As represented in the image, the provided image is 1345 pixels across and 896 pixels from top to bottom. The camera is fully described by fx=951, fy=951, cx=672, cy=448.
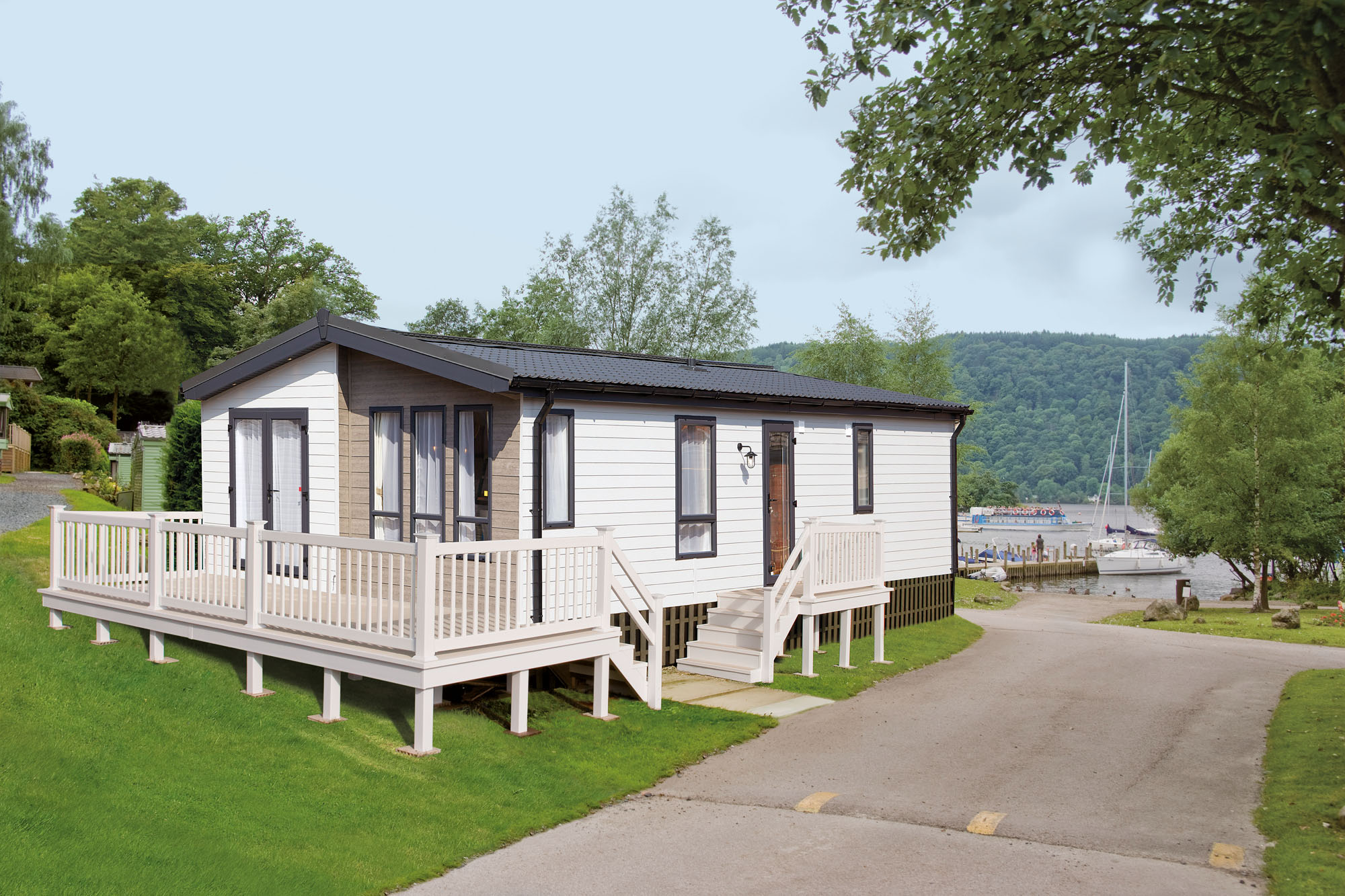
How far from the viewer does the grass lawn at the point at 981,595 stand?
25634 millimetres

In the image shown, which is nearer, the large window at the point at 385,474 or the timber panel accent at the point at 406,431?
the timber panel accent at the point at 406,431

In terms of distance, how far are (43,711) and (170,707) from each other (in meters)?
0.95

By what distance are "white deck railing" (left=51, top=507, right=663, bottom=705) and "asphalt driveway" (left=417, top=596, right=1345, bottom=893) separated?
1.91 m

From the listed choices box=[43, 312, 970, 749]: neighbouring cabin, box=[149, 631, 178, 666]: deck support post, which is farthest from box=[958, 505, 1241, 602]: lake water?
box=[149, 631, 178, 666]: deck support post

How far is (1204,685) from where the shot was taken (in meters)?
11.8

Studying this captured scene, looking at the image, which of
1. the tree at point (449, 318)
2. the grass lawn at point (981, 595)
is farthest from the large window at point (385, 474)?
the tree at point (449, 318)

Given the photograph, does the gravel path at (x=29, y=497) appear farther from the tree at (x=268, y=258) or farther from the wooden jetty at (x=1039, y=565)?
the wooden jetty at (x=1039, y=565)

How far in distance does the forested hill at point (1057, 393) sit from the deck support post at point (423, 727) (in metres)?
75.4

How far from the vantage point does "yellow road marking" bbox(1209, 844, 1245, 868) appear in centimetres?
583

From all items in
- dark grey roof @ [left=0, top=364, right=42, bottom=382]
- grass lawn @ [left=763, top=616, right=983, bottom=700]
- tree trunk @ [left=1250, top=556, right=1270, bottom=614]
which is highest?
dark grey roof @ [left=0, top=364, right=42, bottom=382]

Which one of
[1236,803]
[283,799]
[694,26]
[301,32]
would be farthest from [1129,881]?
[301,32]

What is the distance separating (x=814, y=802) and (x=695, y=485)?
545 centimetres

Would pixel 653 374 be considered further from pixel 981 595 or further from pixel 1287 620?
pixel 981 595

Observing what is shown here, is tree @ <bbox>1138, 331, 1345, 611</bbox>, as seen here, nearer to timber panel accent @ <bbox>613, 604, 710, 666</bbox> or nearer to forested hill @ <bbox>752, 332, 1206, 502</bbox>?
timber panel accent @ <bbox>613, 604, 710, 666</bbox>
